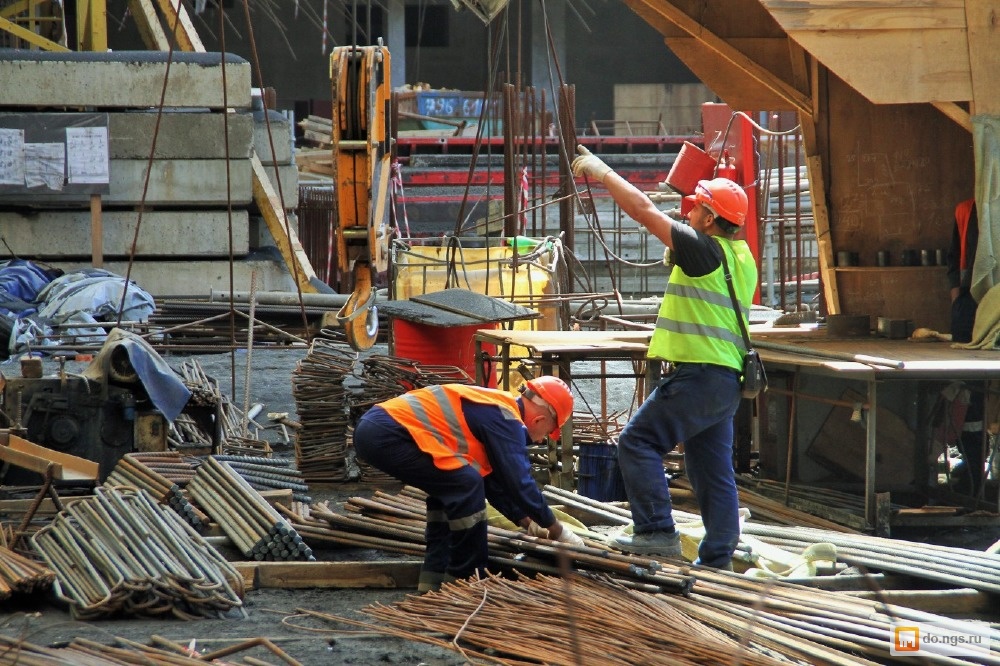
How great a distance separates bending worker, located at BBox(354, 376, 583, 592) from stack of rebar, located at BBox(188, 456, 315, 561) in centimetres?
121

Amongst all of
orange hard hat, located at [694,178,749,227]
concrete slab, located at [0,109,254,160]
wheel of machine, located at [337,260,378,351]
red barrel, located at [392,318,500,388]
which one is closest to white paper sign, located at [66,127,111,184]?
concrete slab, located at [0,109,254,160]

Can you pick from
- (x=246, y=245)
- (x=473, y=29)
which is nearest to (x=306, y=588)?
(x=246, y=245)

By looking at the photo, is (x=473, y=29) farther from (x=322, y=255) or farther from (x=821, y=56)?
(x=821, y=56)

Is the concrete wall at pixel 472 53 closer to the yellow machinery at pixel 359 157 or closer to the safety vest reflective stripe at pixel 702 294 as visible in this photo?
the yellow machinery at pixel 359 157

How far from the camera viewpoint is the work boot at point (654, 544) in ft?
20.5

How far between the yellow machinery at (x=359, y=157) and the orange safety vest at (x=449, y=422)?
3.88 metres

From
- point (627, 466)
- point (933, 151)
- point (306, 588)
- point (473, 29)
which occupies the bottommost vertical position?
point (306, 588)

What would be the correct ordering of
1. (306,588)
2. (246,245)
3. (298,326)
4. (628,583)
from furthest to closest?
(246,245)
(298,326)
(306,588)
(628,583)

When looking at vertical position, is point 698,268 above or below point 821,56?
below

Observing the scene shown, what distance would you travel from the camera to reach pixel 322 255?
2350 cm

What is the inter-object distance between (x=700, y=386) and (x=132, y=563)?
9.87 feet

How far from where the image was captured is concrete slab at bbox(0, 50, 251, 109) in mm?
18016

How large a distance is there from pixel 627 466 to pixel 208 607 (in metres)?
2.21

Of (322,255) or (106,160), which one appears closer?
(106,160)
